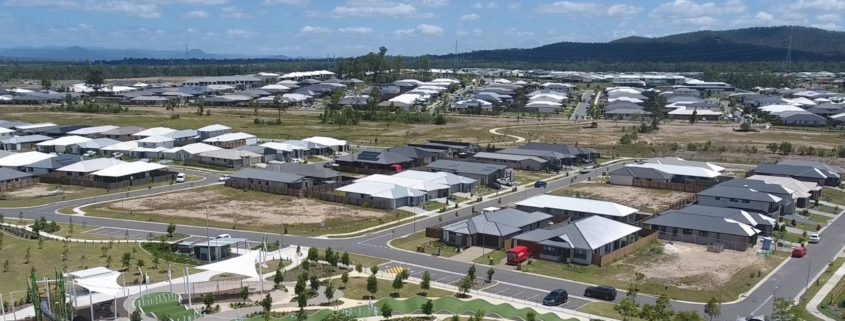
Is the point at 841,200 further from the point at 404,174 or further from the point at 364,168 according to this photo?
the point at 364,168

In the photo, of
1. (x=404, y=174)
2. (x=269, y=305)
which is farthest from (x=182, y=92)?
(x=269, y=305)

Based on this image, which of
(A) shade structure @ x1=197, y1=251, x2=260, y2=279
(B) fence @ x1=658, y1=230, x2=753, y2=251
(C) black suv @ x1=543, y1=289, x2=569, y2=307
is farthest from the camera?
(B) fence @ x1=658, y1=230, x2=753, y2=251

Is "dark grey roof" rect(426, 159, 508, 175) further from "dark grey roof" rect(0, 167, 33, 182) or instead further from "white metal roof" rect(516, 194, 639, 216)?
"dark grey roof" rect(0, 167, 33, 182)

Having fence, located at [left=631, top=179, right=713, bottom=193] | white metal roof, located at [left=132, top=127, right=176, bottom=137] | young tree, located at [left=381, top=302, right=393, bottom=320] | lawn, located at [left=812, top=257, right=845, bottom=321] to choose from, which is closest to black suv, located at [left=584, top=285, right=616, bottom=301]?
lawn, located at [left=812, top=257, right=845, bottom=321]

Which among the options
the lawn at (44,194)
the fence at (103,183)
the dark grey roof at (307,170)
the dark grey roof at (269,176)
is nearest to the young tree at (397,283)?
the dark grey roof at (269,176)

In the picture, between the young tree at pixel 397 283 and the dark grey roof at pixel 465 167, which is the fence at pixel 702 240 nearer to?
the young tree at pixel 397 283
